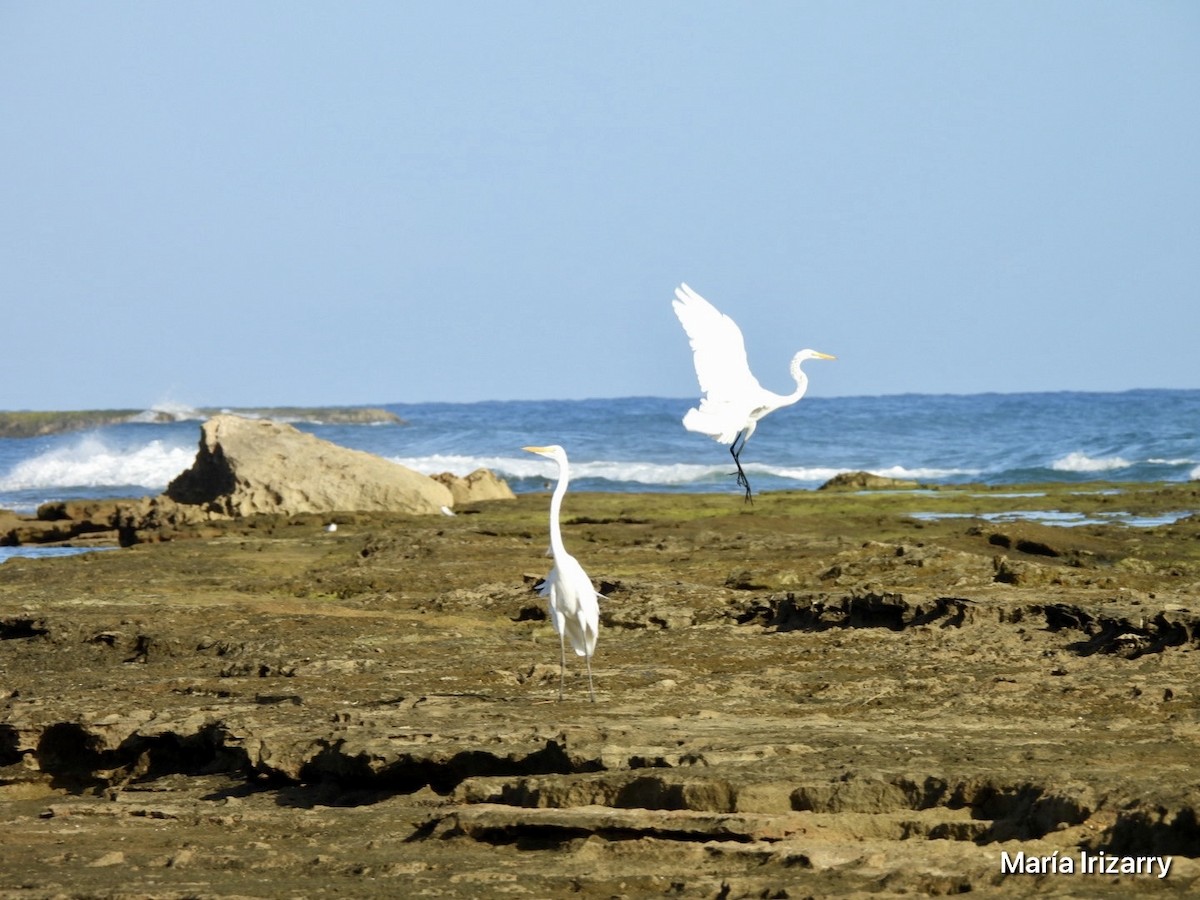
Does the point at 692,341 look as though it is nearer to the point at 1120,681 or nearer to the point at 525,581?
the point at 525,581

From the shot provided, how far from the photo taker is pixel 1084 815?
4816 millimetres

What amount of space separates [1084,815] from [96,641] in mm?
7311

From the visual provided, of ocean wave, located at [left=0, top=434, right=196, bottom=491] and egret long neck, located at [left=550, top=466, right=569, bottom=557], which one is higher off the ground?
egret long neck, located at [left=550, top=466, right=569, bottom=557]

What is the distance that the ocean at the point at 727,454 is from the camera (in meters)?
33.8

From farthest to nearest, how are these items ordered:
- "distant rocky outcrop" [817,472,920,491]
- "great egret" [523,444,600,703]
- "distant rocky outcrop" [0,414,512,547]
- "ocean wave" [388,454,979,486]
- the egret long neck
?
"ocean wave" [388,454,979,486]
"distant rocky outcrop" [817,472,920,491]
"distant rocky outcrop" [0,414,512,547]
the egret long neck
"great egret" [523,444,600,703]

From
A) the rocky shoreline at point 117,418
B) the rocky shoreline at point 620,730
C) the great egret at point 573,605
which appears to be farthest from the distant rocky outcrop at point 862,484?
the rocky shoreline at point 117,418

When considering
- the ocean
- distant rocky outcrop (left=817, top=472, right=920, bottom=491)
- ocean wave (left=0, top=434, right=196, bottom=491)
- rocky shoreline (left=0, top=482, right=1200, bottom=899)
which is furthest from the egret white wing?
ocean wave (left=0, top=434, right=196, bottom=491)

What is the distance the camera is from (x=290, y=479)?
20547 mm

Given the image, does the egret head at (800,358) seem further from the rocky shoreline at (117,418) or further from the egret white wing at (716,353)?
the rocky shoreline at (117,418)

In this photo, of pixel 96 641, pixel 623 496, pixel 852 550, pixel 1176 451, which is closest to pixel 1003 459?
pixel 1176 451

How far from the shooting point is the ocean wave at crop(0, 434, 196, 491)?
39.0 meters

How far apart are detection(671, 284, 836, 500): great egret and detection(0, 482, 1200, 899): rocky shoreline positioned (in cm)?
126

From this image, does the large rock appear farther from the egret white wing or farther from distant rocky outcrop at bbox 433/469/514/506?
the egret white wing

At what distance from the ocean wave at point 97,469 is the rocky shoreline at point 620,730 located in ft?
87.7
